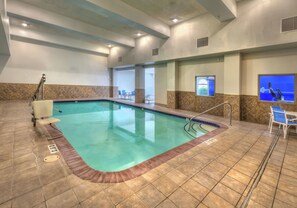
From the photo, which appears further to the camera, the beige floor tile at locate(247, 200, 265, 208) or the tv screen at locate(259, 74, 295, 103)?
the tv screen at locate(259, 74, 295, 103)

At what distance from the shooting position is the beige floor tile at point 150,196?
1.72 meters

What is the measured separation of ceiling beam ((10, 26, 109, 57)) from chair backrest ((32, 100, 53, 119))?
23.9 ft

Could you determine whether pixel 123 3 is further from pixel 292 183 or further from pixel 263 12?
pixel 292 183

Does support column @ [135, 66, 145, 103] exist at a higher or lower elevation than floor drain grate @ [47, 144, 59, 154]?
higher

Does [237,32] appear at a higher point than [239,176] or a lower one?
higher

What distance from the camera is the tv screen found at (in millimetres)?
5036

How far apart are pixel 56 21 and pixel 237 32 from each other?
24.2 feet

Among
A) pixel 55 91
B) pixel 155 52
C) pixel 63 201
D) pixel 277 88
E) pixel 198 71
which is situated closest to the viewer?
pixel 63 201

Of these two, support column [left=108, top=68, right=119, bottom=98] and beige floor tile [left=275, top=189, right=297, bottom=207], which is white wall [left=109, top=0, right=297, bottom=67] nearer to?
beige floor tile [left=275, top=189, right=297, bottom=207]

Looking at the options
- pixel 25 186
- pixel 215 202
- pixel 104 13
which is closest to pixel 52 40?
pixel 104 13

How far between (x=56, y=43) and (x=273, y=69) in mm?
11454

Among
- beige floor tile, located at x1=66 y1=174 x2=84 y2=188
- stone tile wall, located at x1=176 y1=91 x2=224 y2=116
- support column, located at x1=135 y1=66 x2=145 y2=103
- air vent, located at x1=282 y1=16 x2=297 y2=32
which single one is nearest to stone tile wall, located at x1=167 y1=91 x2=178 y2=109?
stone tile wall, located at x1=176 y1=91 x2=224 y2=116

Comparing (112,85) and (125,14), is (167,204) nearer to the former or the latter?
Result: (125,14)

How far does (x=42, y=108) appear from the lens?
4141 millimetres
